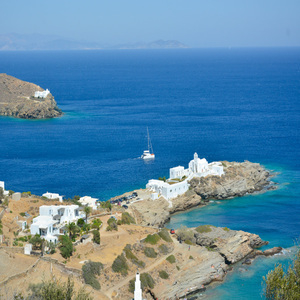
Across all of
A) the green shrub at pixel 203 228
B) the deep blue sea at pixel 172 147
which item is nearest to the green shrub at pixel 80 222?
the green shrub at pixel 203 228

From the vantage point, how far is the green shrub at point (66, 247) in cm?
4559

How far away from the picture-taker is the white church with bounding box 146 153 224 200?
6994 centimetres

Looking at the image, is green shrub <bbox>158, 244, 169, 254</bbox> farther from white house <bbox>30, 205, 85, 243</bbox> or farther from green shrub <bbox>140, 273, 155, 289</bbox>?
white house <bbox>30, 205, 85, 243</bbox>

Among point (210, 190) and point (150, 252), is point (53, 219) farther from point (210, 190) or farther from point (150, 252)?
point (210, 190)

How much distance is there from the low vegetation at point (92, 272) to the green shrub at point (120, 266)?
4.24 feet

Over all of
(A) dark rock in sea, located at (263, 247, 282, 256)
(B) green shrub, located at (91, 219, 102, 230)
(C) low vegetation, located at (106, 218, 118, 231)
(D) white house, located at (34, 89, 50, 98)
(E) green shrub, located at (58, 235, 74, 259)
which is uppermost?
(D) white house, located at (34, 89, 50, 98)

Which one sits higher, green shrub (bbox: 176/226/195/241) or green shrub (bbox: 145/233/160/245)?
green shrub (bbox: 145/233/160/245)

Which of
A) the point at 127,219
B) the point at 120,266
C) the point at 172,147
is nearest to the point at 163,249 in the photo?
the point at 120,266

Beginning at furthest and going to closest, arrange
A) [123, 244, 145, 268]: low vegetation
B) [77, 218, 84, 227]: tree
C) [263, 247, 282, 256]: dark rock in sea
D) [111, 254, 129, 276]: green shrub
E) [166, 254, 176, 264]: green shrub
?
[263, 247, 282, 256]: dark rock in sea → [77, 218, 84, 227]: tree → [166, 254, 176, 264]: green shrub → [123, 244, 145, 268]: low vegetation → [111, 254, 129, 276]: green shrub

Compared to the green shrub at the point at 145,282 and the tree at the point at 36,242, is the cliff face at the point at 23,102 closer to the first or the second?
the tree at the point at 36,242

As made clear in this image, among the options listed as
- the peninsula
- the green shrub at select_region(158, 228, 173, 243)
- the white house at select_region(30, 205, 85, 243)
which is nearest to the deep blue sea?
the peninsula

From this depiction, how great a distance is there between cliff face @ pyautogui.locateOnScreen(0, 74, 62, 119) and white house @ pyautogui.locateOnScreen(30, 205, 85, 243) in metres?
80.2

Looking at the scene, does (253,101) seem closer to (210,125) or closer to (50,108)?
(210,125)

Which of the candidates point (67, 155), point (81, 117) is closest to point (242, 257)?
point (67, 155)
